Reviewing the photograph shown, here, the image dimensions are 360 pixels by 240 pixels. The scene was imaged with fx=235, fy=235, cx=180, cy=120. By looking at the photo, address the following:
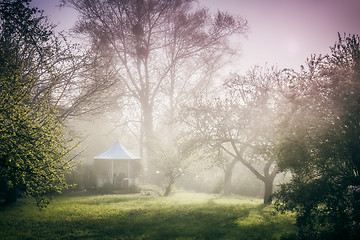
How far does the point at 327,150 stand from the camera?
21.5 ft

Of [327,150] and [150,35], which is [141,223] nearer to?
[327,150]

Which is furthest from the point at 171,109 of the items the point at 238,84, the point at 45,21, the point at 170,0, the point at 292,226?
the point at 292,226

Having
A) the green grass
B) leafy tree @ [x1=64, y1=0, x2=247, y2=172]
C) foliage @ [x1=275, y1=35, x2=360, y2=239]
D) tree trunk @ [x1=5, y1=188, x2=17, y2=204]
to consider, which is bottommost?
the green grass

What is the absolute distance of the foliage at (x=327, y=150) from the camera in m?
6.26

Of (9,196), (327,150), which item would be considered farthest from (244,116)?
(9,196)

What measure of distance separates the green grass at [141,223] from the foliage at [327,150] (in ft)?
4.11

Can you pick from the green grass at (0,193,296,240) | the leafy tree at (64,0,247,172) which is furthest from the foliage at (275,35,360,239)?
the leafy tree at (64,0,247,172)

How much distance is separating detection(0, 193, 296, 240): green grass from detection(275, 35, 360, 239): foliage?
1.25 meters

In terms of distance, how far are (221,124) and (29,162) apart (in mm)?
8918

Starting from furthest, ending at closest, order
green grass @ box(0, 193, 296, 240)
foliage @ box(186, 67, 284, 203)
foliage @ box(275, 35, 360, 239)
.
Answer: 1. foliage @ box(186, 67, 284, 203)
2. green grass @ box(0, 193, 296, 240)
3. foliage @ box(275, 35, 360, 239)

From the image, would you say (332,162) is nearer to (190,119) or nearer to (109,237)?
(109,237)

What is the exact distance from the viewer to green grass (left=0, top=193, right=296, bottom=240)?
7344 mm

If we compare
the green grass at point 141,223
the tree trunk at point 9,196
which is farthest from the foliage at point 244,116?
the tree trunk at point 9,196

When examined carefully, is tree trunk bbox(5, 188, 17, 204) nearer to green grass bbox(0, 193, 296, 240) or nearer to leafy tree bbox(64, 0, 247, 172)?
green grass bbox(0, 193, 296, 240)
